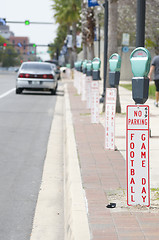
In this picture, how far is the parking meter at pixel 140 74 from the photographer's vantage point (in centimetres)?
530

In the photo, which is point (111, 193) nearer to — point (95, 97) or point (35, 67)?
point (95, 97)

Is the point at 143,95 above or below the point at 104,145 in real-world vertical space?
above

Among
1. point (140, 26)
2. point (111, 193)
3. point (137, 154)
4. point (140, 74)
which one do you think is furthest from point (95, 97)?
point (137, 154)

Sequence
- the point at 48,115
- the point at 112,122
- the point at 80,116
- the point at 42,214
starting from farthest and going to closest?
the point at 48,115
the point at 80,116
the point at 112,122
the point at 42,214

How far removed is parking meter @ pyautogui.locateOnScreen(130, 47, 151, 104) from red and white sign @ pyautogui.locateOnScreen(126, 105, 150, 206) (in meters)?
0.20

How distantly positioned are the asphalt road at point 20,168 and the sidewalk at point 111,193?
648 millimetres

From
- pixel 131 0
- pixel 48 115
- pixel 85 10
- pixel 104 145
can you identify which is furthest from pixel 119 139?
pixel 85 10

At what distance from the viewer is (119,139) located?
10477 millimetres

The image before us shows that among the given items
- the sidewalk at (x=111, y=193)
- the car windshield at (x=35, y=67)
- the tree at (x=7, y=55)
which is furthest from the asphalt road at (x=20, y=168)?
the tree at (x=7, y=55)

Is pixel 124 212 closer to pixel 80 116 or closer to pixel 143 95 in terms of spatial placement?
pixel 143 95

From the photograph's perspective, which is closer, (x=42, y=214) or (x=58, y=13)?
(x=42, y=214)

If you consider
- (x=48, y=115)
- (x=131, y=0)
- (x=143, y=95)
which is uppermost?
(x=131, y=0)

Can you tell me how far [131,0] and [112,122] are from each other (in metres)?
20.0

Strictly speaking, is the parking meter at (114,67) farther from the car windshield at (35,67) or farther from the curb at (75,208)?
the car windshield at (35,67)
